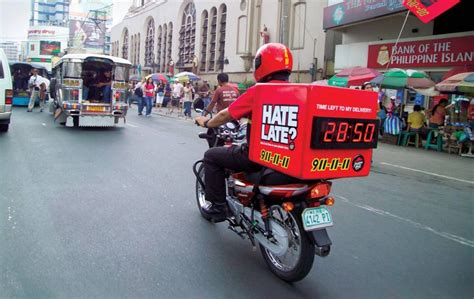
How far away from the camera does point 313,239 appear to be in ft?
11.0

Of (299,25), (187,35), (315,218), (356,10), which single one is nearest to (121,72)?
(356,10)

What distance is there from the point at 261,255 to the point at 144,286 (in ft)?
3.97

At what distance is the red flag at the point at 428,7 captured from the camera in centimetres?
1257

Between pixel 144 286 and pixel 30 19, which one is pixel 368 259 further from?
pixel 30 19

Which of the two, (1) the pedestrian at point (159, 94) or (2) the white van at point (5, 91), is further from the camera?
(1) the pedestrian at point (159, 94)

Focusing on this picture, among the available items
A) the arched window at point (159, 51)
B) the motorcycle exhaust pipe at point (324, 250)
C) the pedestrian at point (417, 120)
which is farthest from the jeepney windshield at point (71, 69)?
the arched window at point (159, 51)

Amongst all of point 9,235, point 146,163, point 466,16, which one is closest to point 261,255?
point 9,235

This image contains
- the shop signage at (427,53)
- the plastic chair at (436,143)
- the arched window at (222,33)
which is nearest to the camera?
the plastic chair at (436,143)

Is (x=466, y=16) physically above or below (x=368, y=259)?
above

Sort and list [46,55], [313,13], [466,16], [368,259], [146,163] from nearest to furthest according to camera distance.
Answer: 1. [368,259]
2. [146,163]
3. [466,16]
4. [313,13]
5. [46,55]

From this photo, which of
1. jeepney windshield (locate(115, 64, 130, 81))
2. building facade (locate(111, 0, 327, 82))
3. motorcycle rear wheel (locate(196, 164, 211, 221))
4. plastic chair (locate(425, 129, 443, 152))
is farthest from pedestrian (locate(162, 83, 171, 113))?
motorcycle rear wheel (locate(196, 164, 211, 221))

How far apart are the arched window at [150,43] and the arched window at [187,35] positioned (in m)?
8.60

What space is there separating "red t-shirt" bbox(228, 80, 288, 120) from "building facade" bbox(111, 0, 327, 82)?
74.7 feet

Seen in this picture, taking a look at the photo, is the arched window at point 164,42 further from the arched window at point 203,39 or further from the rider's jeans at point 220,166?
the rider's jeans at point 220,166
